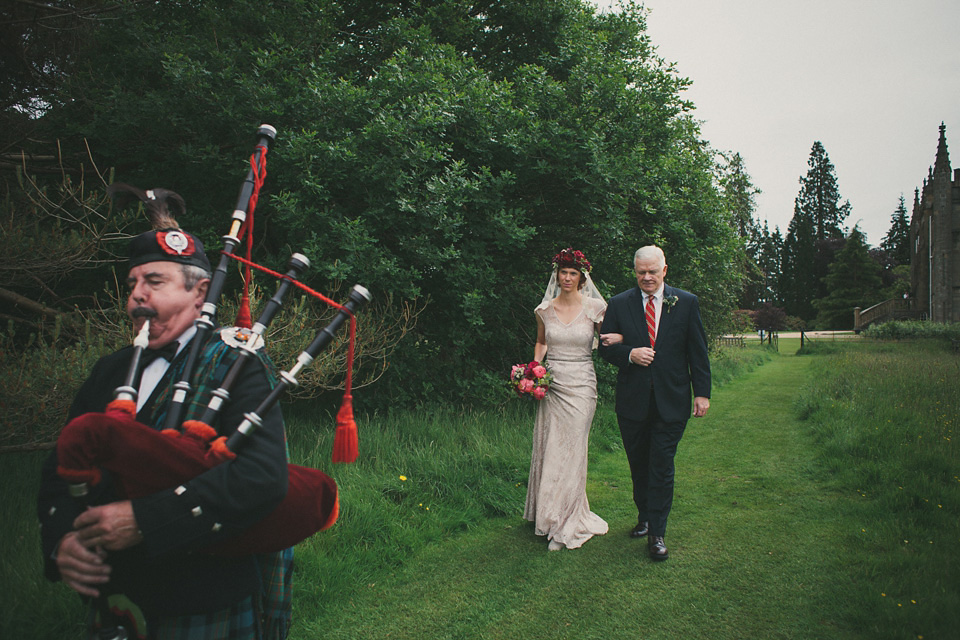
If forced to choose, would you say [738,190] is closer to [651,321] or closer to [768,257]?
[651,321]

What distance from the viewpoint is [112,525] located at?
Result: 1.53 m

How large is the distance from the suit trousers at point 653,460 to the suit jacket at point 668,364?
0.08 m

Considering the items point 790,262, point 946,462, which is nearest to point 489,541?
point 946,462

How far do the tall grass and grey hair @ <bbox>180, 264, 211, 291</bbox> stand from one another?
389cm

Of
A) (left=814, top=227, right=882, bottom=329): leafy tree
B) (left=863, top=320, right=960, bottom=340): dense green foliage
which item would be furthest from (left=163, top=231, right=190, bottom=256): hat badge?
(left=814, top=227, right=882, bottom=329): leafy tree

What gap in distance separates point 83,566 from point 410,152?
5.80 metres

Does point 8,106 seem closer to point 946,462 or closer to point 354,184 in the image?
point 354,184

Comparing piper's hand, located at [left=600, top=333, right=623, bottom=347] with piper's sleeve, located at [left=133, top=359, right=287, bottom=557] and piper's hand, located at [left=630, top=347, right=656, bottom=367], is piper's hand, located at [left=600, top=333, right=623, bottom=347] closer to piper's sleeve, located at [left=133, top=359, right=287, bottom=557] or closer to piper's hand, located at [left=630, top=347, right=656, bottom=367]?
piper's hand, located at [left=630, top=347, right=656, bottom=367]

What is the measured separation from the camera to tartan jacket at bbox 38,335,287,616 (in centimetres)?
153

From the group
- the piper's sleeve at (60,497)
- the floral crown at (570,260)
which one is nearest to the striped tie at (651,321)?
the floral crown at (570,260)

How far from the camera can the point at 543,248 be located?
912 centimetres

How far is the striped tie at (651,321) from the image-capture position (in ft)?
15.3

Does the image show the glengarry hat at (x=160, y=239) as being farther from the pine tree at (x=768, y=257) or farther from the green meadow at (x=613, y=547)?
the pine tree at (x=768, y=257)

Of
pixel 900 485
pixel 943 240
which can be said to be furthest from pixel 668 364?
pixel 943 240
